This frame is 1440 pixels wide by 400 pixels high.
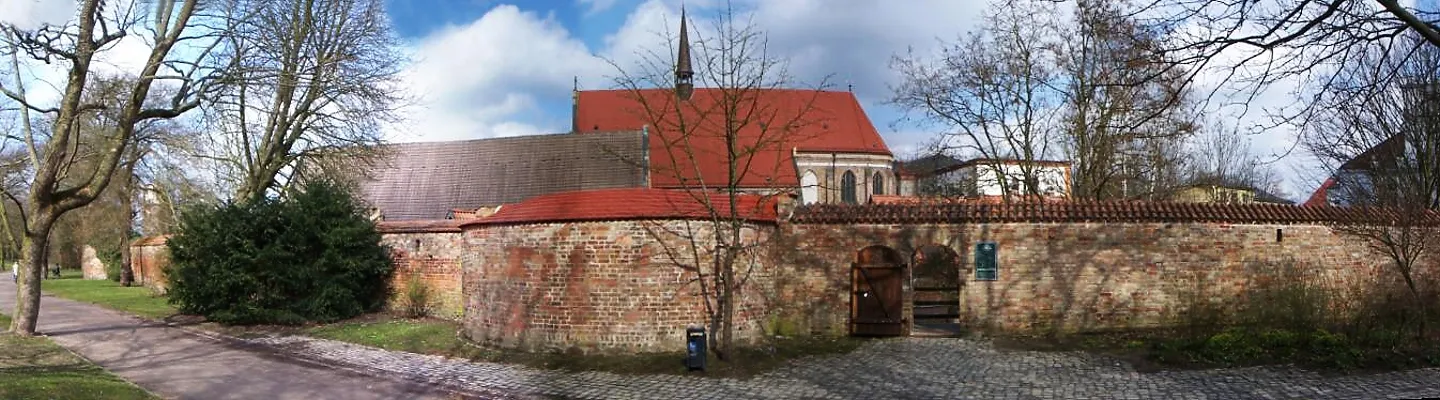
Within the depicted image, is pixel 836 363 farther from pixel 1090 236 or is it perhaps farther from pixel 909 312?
pixel 1090 236

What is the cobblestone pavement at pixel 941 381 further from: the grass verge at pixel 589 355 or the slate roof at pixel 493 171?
the slate roof at pixel 493 171

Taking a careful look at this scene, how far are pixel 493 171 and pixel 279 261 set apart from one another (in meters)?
17.0

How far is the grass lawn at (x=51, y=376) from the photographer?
8664 mm

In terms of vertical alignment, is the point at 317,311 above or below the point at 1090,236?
below

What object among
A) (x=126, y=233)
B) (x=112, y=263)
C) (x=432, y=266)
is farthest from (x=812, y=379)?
(x=112, y=263)

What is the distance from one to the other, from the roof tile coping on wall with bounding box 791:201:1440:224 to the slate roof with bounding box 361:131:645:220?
58.2ft

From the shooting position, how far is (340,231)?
18562 millimetres

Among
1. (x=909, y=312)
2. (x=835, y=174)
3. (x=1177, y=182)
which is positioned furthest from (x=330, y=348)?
(x=835, y=174)

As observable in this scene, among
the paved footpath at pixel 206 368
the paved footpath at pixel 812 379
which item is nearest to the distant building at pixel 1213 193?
the paved footpath at pixel 812 379

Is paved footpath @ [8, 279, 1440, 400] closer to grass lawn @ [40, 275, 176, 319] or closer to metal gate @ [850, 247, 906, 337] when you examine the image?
metal gate @ [850, 247, 906, 337]

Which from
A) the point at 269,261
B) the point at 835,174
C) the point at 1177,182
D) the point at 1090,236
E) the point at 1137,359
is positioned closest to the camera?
the point at 1137,359

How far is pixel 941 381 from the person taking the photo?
1063 cm

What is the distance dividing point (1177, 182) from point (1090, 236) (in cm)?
1418

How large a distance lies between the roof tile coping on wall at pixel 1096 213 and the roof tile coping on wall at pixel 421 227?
28.1ft
